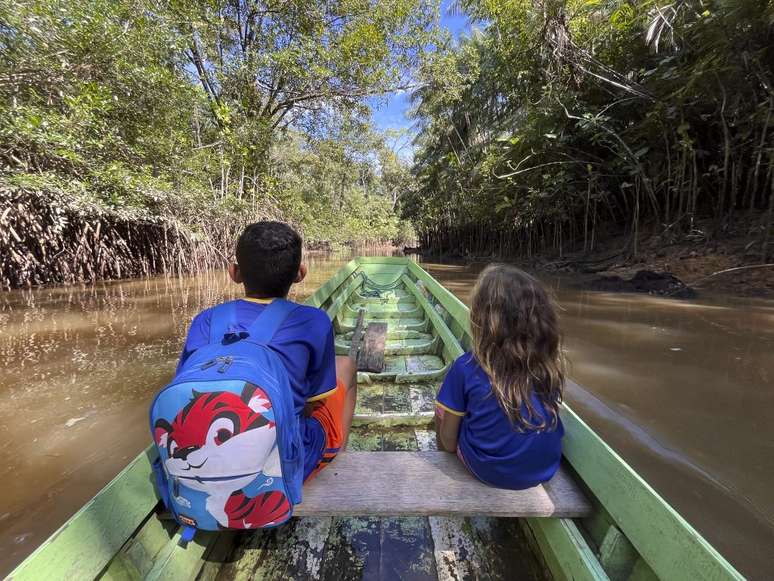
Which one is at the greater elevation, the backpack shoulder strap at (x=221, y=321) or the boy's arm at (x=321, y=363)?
the backpack shoulder strap at (x=221, y=321)

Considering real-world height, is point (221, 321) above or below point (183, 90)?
below

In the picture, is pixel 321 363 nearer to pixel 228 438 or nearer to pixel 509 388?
pixel 228 438

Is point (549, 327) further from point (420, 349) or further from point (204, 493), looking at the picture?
point (420, 349)

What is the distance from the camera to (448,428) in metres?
1.61

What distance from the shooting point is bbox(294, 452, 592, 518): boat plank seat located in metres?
1.30

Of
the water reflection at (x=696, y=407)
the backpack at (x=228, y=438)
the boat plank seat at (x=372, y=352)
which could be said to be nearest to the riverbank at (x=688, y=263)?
the water reflection at (x=696, y=407)

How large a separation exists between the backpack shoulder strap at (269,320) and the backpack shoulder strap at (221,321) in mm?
85

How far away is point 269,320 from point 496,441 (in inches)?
37.2

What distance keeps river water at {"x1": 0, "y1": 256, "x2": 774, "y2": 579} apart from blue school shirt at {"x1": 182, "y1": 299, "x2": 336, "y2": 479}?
128 cm

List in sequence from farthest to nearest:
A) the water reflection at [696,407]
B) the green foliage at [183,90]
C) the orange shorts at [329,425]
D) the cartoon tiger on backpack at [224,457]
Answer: the green foliage at [183,90] → the water reflection at [696,407] → the orange shorts at [329,425] → the cartoon tiger on backpack at [224,457]

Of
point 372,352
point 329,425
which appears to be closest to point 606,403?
point 372,352

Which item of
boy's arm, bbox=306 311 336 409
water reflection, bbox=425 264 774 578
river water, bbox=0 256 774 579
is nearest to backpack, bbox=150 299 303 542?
boy's arm, bbox=306 311 336 409

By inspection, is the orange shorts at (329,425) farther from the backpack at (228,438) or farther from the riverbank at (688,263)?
the riverbank at (688,263)

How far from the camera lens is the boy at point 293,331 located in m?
1.32
